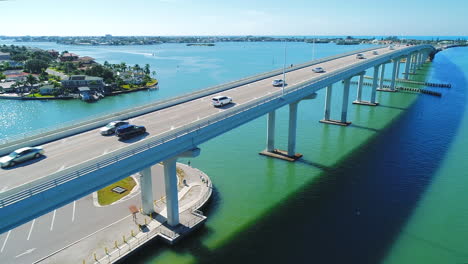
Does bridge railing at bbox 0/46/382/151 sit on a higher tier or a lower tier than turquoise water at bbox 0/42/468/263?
higher

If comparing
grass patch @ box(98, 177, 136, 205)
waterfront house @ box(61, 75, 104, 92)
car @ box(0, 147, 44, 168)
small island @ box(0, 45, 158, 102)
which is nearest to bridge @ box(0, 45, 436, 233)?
car @ box(0, 147, 44, 168)

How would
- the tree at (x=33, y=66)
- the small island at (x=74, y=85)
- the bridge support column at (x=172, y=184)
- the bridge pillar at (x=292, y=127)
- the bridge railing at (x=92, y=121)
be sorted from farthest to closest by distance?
the tree at (x=33, y=66)
the small island at (x=74, y=85)
the bridge pillar at (x=292, y=127)
the bridge support column at (x=172, y=184)
the bridge railing at (x=92, y=121)

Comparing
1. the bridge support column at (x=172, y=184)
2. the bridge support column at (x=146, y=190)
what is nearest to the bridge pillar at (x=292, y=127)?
the bridge support column at (x=172, y=184)

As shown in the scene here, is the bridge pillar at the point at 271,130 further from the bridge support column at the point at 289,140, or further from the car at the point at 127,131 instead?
the car at the point at 127,131

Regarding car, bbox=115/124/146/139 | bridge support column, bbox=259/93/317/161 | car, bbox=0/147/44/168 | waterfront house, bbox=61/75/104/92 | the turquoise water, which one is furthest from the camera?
waterfront house, bbox=61/75/104/92

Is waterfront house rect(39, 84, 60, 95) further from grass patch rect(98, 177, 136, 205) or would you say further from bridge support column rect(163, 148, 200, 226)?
bridge support column rect(163, 148, 200, 226)

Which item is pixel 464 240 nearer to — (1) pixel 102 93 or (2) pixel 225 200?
(2) pixel 225 200

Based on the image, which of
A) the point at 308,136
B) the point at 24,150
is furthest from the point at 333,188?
the point at 24,150
